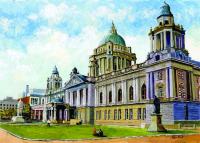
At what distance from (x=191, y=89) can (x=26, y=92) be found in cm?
13176

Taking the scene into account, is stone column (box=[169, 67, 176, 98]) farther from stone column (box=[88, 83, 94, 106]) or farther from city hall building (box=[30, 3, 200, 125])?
stone column (box=[88, 83, 94, 106])

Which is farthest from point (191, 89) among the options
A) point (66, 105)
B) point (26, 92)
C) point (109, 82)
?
point (26, 92)

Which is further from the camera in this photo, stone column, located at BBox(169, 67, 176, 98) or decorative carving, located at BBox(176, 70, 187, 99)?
decorative carving, located at BBox(176, 70, 187, 99)

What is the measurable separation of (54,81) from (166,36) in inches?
2814

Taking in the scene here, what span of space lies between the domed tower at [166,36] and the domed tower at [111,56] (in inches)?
1129

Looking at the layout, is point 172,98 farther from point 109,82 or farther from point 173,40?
point 109,82

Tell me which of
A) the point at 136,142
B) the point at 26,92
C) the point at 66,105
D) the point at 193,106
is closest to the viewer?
the point at 136,142

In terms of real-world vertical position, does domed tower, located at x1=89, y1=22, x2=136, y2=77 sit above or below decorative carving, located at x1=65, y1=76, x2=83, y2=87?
above

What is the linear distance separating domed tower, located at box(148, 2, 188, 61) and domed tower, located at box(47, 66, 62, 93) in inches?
2630

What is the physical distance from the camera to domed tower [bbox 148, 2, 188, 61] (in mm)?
56406

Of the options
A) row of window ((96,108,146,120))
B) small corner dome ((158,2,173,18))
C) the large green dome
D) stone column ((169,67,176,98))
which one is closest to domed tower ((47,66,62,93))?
the large green dome

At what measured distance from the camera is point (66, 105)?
84.0 m

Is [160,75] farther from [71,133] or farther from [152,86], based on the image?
[71,133]

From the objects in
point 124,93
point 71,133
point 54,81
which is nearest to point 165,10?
point 124,93
